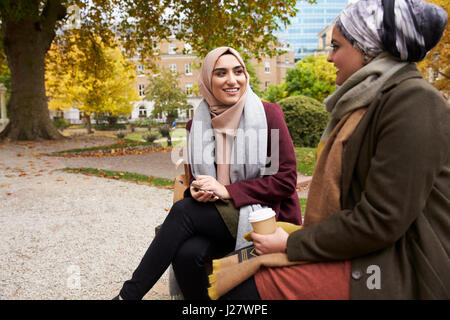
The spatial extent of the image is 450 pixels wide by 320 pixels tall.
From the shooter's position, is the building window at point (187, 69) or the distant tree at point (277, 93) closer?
the distant tree at point (277, 93)

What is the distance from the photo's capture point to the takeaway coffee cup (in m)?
1.44

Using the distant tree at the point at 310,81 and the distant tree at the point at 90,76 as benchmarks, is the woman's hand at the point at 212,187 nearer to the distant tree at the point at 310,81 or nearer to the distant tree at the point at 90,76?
the distant tree at the point at 90,76

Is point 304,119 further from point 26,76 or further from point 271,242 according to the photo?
point 26,76

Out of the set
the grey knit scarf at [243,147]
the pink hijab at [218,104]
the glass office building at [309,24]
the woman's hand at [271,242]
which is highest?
the glass office building at [309,24]

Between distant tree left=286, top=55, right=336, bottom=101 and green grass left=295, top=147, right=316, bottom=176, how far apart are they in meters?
8.20

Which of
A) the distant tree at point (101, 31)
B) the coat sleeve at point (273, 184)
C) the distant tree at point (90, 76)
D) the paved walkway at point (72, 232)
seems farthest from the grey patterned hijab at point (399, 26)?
the distant tree at point (90, 76)

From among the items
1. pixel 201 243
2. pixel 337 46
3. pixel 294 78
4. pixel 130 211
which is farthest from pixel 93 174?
pixel 294 78

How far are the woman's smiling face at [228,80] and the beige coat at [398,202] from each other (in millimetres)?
1112

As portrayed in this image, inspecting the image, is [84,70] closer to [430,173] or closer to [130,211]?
[130,211]

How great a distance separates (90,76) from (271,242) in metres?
21.8

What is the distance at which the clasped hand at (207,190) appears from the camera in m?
1.92

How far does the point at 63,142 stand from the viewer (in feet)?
48.0

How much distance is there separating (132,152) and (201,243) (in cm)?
1162

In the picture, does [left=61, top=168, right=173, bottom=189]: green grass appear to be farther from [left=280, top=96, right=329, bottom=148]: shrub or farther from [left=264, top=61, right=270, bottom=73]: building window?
[left=264, top=61, right=270, bottom=73]: building window
